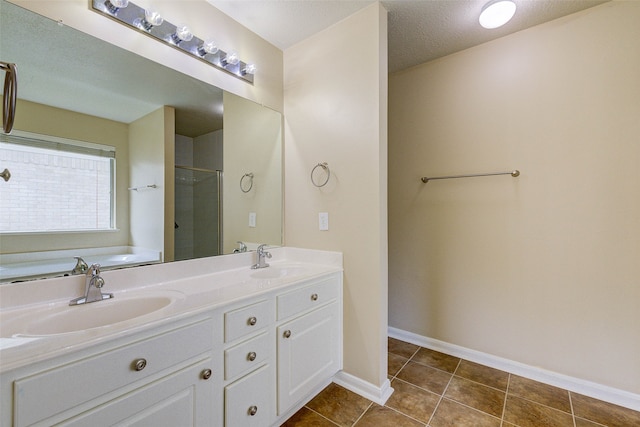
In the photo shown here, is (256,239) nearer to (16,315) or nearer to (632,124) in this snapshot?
(16,315)

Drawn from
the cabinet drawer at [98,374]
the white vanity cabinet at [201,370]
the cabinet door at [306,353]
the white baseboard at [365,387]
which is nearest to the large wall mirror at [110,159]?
the white vanity cabinet at [201,370]

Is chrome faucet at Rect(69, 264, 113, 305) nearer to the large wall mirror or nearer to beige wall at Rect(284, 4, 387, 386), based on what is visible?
the large wall mirror

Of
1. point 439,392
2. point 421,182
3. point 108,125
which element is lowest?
point 439,392

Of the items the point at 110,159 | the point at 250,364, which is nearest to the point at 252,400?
→ the point at 250,364

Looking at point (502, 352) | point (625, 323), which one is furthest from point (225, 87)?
point (625, 323)

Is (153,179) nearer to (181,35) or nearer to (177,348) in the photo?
(181,35)

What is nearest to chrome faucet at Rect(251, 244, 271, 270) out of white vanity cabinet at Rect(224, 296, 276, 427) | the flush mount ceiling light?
white vanity cabinet at Rect(224, 296, 276, 427)

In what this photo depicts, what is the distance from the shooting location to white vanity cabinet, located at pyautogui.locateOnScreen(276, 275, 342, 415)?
4.60 ft

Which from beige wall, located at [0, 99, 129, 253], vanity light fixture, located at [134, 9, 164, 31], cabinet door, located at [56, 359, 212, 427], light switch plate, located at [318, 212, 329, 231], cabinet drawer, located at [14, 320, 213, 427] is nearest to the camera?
cabinet drawer, located at [14, 320, 213, 427]

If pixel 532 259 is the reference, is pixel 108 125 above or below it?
above

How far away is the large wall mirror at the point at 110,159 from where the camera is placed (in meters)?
1.07

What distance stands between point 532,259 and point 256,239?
1.93m

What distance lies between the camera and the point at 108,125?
1.30m

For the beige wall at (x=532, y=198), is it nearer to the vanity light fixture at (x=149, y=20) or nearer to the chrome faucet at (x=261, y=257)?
the chrome faucet at (x=261, y=257)
